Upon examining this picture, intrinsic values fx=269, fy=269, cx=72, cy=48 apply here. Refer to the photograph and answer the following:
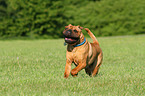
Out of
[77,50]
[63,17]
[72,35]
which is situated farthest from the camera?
[63,17]

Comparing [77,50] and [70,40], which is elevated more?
[70,40]

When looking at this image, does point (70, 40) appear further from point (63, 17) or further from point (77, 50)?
point (63, 17)

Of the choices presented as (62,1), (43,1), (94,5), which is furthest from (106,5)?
(43,1)

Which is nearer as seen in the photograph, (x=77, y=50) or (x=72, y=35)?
(x=72, y=35)

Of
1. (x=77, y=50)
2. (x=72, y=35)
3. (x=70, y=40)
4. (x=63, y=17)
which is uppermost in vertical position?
(x=72, y=35)

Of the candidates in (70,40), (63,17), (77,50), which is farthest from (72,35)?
(63,17)

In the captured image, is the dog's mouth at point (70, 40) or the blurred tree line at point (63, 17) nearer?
the dog's mouth at point (70, 40)

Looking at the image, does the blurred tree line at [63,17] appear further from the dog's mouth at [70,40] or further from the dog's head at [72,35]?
the dog's mouth at [70,40]

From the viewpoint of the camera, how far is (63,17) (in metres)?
49.5

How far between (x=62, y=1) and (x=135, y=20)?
14.1 m

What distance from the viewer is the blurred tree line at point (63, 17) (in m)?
46.2

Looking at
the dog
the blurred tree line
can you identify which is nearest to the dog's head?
the dog

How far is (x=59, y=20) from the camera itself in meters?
47.2

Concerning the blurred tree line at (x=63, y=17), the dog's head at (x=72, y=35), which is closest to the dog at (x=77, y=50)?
the dog's head at (x=72, y=35)
